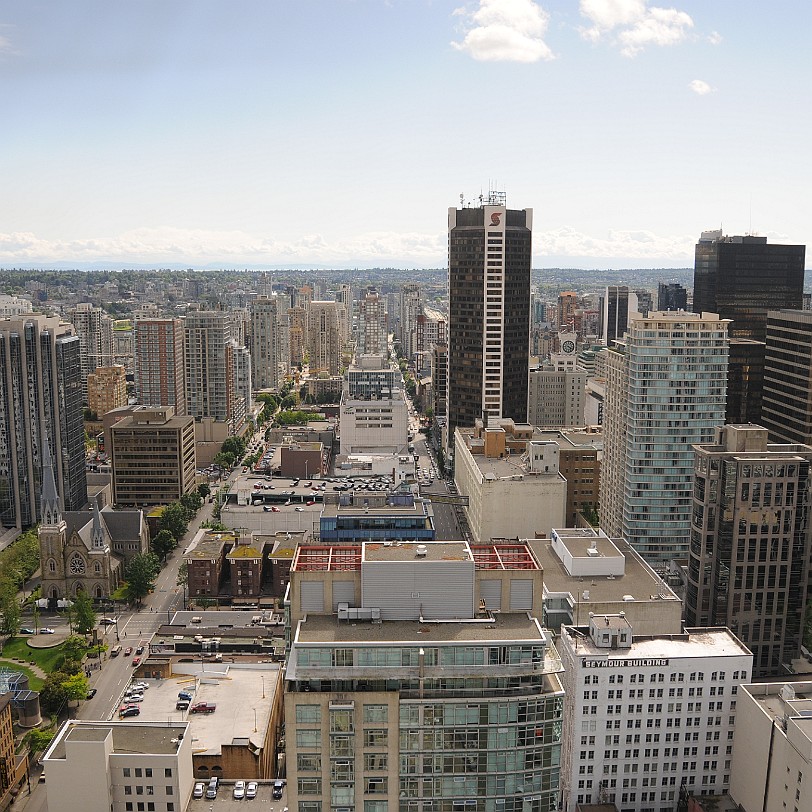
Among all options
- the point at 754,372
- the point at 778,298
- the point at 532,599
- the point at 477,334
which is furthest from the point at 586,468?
the point at 532,599

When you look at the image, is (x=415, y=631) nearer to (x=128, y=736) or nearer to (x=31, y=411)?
(x=128, y=736)

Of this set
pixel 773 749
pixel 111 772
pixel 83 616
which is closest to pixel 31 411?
pixel 83 616

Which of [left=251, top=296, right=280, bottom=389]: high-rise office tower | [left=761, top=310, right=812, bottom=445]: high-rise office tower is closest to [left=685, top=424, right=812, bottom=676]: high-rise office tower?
[left=761, top=310, right=812, bottom=445]: high-rise office tower

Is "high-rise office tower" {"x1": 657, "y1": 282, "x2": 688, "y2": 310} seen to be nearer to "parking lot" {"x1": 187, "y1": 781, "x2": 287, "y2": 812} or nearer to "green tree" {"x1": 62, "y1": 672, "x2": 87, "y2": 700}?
"green tree" {"x1": 62, "y1": 672, "x2": 87, "y2": 700}

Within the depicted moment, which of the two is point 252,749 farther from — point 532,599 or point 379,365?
point 379,365

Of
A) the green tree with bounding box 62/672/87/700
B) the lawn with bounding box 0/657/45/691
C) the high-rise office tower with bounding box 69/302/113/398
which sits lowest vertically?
the lawn with bounding box 0/657/45/691

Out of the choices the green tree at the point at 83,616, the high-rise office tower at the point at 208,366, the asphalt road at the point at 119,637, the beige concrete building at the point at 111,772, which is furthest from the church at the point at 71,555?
the high-rise office tower at the point at 208,366
